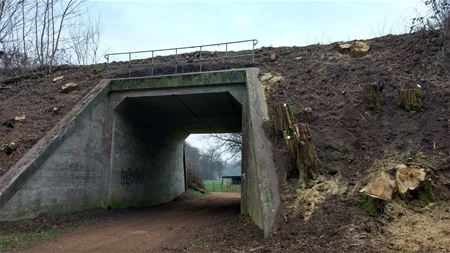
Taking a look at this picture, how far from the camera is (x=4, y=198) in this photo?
9555mm

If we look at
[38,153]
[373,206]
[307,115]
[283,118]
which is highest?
[307,115]

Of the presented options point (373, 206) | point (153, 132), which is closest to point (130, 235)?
point (373, 206)

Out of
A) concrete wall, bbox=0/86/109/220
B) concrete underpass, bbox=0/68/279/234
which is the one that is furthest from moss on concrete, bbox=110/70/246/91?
concrete wall, bbox=0/86/109/220

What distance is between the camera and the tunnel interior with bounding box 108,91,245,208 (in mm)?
13766

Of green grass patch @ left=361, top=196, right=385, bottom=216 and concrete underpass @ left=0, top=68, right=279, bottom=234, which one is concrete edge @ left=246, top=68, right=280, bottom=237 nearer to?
concrete underpass @ left=0, top=68, right=279, bottom=234

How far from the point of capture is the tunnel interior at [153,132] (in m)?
13.8

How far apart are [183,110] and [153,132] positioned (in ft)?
7.28

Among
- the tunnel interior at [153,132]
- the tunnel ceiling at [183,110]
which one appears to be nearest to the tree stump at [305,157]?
the tunnel interior at [153,132]

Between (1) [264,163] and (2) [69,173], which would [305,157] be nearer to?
(1) [264,163]

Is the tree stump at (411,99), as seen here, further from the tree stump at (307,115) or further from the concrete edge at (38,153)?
the concrete edge at (38,153)

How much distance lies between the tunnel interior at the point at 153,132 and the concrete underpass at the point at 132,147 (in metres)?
0.03

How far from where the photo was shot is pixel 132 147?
14875 mm

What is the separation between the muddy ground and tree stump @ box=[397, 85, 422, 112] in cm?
16

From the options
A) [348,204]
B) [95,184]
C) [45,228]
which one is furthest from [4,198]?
[348,204]
